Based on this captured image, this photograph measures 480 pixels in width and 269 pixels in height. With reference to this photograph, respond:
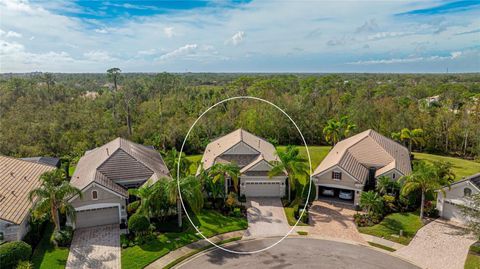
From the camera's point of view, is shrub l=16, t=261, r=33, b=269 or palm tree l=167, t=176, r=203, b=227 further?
palm tree l=167, t=176, r=203, b=227

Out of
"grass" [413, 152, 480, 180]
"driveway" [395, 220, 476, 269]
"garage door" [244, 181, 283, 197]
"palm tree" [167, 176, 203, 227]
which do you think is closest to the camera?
"driveway" [395, 220, 476, 269]

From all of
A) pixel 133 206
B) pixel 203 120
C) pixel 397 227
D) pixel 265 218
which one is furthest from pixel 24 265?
pixel 203 120

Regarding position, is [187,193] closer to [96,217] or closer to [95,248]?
[95,248]

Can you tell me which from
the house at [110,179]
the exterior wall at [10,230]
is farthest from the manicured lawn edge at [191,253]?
the exterior wall at [10,230]

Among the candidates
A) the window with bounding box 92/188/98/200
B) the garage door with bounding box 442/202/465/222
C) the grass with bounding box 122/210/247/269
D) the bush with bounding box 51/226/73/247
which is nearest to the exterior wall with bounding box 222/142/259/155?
the grass with bounding box 122/210/247/269

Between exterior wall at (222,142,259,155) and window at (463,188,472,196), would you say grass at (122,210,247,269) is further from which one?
window at (463,188,472,196)

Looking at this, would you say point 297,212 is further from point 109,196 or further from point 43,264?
point 43,264

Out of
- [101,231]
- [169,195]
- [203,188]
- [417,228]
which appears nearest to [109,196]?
[101,231]
